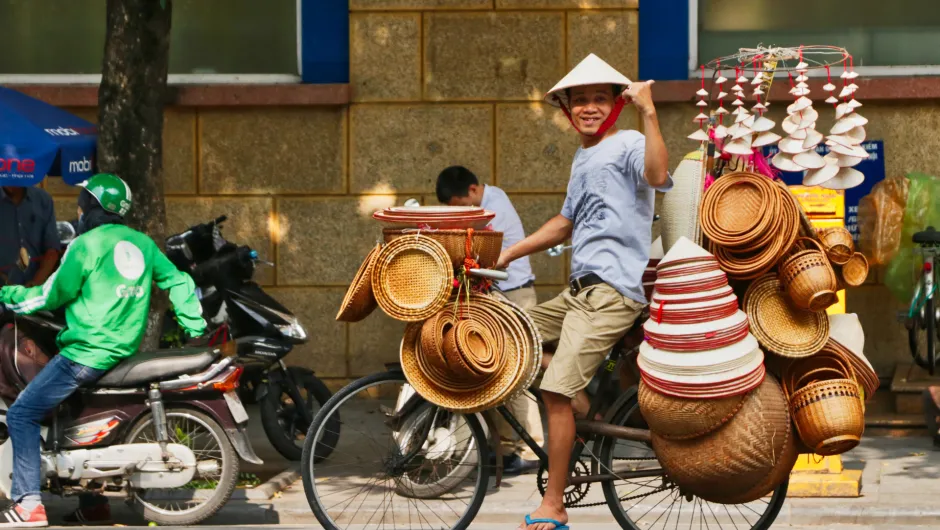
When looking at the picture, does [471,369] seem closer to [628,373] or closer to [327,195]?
[628,373]

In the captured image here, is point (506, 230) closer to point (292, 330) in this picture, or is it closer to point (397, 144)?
point (292, 330)

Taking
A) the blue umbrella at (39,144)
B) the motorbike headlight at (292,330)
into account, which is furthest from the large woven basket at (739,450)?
the blue umbrella at (39,144)

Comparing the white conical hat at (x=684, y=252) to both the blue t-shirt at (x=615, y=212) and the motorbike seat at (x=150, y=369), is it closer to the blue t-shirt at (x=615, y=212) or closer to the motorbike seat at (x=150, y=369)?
the blue t-shirt at (x=615, y=212)

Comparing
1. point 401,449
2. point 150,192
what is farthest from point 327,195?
point 401,449

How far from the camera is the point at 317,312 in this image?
11414mm

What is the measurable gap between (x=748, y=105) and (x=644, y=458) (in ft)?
17.1

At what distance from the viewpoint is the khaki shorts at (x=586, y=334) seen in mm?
6035

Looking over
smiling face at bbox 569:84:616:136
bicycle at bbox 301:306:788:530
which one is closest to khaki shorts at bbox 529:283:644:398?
bicycle at bbox 301:306:788:530

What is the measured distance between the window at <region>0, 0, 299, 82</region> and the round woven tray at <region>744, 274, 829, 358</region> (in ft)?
20.6

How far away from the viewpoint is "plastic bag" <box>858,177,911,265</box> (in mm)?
10344

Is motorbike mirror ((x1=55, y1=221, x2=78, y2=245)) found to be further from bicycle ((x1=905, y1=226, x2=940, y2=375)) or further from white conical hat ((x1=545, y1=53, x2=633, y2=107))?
bicycle ((x1=905, y1=226, x2=940, y2=375))

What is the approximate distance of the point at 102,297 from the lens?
731 centimetres

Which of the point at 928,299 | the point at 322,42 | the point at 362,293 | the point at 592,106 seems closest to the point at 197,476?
the point at 362,293

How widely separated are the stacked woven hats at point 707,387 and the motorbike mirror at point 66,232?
5347 mm
